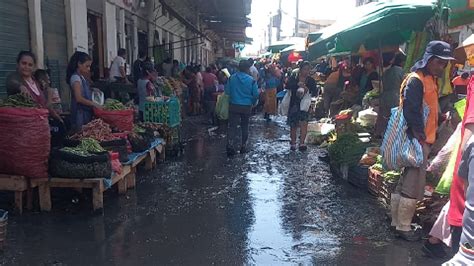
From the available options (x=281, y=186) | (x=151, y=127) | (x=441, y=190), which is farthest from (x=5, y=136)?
(x=441, y=190)

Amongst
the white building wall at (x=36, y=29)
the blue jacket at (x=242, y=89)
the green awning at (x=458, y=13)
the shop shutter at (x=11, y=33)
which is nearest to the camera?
the green awning at (x=458, y=13)

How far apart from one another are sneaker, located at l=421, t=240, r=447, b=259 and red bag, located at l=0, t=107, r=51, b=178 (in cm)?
407

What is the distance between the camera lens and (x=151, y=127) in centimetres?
812

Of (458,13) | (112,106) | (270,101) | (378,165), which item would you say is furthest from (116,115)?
(270,101)

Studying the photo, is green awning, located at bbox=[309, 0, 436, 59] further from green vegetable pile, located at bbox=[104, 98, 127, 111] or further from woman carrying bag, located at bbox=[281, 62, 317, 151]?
green vegetable pile, located at bbox=[104, 98, 127, 111]

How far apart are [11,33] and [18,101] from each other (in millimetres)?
2701

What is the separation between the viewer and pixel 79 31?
32.3 ft

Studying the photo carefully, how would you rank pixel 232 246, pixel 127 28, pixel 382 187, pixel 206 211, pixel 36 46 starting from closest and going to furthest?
pixel 232 246 → pixel 206 211 → pixel 382 187 → pixel 36 46 → pixel 127 28

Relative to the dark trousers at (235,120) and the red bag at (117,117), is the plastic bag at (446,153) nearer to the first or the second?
the red bag at (117,117)

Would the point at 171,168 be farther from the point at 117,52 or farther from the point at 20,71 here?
the point at 117,52

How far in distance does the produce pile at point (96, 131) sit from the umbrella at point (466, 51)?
4432 mm

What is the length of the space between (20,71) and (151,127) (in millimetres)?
2688

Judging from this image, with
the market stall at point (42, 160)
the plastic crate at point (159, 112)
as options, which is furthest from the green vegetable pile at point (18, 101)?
the plastic crate at point (159, 112)

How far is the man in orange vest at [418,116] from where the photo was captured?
4.62m
